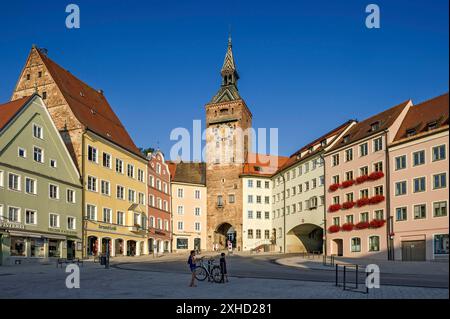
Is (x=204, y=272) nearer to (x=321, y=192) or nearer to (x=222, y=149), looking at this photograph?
(x=321, y=192)

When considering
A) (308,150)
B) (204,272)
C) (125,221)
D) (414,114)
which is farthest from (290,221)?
(204,272)

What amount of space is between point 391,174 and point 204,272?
29.9 m

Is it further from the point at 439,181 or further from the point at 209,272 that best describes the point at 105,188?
the point at 209,272

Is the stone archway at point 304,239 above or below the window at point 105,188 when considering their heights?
below

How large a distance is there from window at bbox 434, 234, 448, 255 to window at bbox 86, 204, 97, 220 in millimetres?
33181

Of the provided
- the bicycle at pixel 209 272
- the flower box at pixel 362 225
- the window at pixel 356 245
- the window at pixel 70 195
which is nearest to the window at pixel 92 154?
the window at pixel 70 195

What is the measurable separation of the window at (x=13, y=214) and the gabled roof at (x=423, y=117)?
3396cm

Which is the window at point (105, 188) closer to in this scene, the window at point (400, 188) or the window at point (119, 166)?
the window at point (119, 166)

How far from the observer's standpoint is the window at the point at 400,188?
48812 mm

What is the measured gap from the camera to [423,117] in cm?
4759

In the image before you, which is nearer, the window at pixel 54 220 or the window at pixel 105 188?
the window at pixel 54 220

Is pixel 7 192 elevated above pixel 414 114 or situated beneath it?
situated beneath

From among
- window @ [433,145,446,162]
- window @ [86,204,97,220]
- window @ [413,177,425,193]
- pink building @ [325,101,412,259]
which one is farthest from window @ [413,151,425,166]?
window @ [86,204,97,220]

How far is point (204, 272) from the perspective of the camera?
25.9 metres
